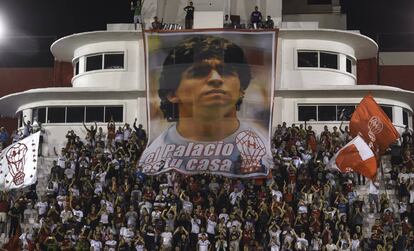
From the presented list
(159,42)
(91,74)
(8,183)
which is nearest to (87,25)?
(91,74)

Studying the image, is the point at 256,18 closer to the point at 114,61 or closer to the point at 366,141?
the point at 114,61

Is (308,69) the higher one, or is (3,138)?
(308,69)

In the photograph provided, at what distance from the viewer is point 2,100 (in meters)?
45.3

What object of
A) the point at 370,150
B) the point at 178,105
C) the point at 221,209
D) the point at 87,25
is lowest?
the point at 221,209

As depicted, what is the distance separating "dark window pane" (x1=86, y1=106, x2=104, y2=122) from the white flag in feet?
21.8

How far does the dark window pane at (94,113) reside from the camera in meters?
43.7

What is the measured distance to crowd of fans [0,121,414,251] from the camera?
3203 cm

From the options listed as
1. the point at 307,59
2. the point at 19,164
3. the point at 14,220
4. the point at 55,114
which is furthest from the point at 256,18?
the point at 14,220

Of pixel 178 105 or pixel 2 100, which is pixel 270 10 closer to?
pixel 178 105

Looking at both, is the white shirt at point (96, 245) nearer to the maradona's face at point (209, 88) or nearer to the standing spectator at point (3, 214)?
the standing spectator at point (3, 214)

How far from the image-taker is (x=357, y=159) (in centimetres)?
3503

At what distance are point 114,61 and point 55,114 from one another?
366 centimetres

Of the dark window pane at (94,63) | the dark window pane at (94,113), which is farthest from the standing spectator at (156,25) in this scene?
the dark window pane at (94,113)

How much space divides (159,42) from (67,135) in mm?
5569
